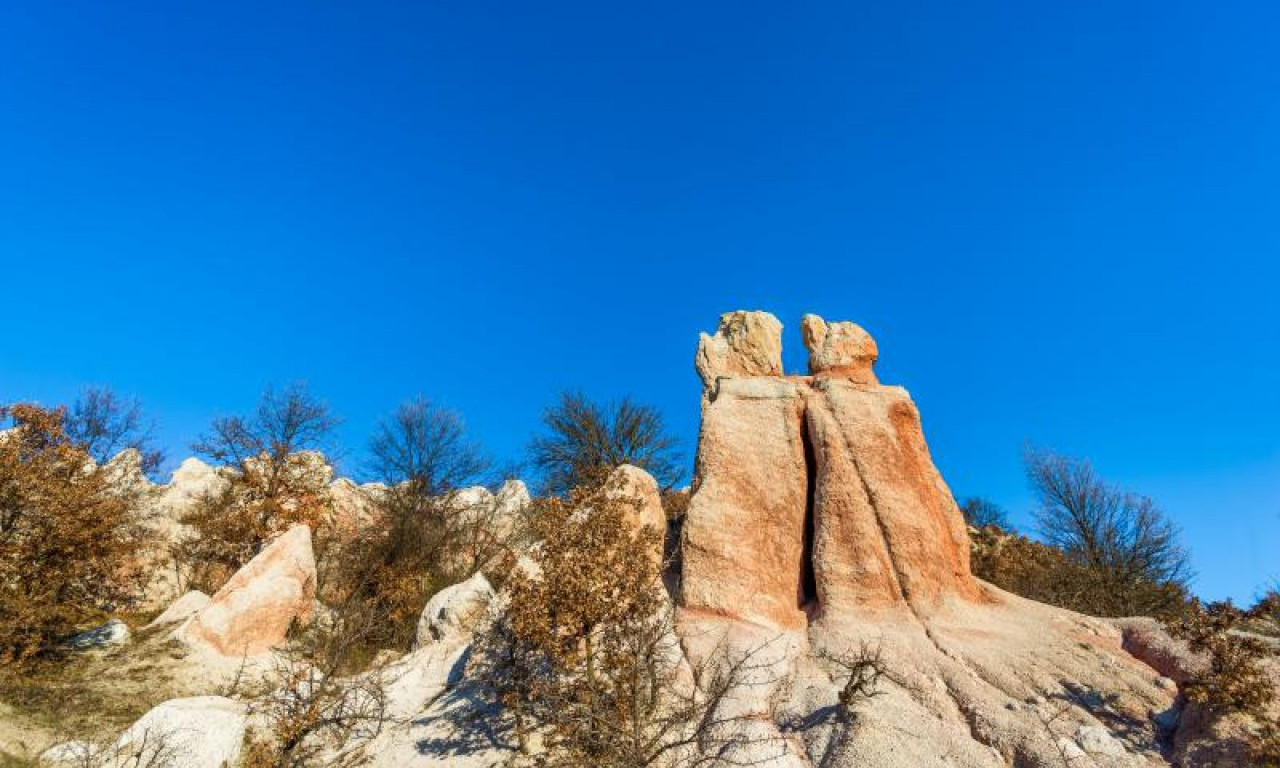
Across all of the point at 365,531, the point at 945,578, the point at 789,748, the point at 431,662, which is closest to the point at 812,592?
the point at 945,578

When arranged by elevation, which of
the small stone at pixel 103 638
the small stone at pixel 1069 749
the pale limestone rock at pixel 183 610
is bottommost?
the small stone at pixel 1069 749

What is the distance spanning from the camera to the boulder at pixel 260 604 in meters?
18.0

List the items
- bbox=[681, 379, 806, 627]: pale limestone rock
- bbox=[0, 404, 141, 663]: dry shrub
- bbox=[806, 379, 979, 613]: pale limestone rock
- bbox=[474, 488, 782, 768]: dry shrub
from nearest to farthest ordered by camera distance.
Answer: bbox=[474, 488, 782, 768]: dry shrub → bbox=[0, 404, 141, 663]: dry shrub → bbox=[806, 379, 979, 613]: pale limestone rock → bbox=[681, 379, 806, 627]: pale limestone rock

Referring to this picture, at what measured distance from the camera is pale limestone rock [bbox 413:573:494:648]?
17469 millimetres

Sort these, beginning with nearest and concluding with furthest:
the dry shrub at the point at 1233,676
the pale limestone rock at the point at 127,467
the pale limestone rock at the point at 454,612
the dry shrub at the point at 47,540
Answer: the dry shrub at the point at 1233,676 → the dry shrub at the point at 47,540 → the pale limestone rock at the point at 454,612 → the pale limestone rock at the point at 127,467

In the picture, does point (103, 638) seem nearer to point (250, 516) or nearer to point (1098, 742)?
point (250, 516)

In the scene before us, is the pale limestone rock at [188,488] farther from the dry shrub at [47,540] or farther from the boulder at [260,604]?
the dry shrub at [47,540]

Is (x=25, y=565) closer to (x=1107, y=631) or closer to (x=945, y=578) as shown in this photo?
(x=945, y=578)

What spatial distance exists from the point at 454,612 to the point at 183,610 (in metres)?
9.28

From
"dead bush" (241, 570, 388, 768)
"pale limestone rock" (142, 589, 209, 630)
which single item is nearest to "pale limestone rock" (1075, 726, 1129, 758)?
"dead bush" (241, 570, 388, 768)

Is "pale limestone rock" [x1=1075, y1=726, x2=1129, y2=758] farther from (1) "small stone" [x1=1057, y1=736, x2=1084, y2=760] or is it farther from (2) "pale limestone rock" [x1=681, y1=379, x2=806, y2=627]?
(2) "pale limestone rock" [x1=681, y1=379, x2=806, y2=627]

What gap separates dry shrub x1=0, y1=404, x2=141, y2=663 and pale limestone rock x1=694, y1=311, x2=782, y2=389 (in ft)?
56.1

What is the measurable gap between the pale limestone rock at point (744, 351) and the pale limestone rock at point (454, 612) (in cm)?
931

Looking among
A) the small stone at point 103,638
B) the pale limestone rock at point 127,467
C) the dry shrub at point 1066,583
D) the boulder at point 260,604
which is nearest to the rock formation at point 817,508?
the dry shrub at point 1066,583
